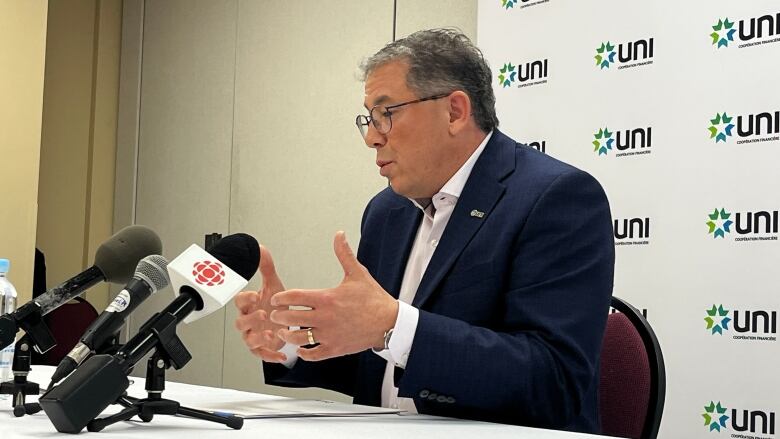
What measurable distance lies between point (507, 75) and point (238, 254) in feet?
8.47

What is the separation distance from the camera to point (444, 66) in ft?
7.11

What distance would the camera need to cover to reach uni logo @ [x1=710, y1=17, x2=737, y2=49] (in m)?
3.11

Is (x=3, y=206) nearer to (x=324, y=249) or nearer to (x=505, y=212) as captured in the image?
(x=324, y=249)

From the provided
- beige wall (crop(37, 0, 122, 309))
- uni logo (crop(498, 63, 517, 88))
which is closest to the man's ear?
uni logo (crop(498, 63, 517, 88))

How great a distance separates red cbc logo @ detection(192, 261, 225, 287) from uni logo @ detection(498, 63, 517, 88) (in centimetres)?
265

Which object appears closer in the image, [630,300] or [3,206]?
[630,300]

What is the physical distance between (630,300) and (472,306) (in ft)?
5.06

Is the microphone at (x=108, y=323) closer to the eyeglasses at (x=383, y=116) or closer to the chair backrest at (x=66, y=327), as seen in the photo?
the eyeglasses at (x=383, y=116)

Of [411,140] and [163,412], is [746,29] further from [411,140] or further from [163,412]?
[163,412]

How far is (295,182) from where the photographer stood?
494 cm

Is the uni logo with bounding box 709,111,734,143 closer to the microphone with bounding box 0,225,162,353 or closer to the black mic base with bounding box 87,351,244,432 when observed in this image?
the microphone with bounding box 0,225,162,353

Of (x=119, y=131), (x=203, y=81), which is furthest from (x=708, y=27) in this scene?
(x=119, y=131)

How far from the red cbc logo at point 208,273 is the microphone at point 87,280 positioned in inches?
13.2

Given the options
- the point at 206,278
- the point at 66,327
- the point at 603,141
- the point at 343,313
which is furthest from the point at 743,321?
the point at 66,327
